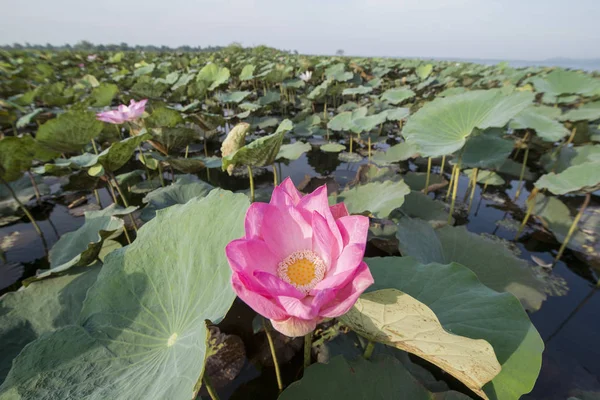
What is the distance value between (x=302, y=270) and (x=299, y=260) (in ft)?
0.13

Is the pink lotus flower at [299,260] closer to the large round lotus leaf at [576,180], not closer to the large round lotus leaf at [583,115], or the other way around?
the large round lotus leaf at [576,180]

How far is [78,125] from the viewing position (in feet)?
8.34

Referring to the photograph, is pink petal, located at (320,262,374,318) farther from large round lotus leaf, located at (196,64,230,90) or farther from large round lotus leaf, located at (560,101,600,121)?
large round lotus leaf, located at (196,64,230,90)

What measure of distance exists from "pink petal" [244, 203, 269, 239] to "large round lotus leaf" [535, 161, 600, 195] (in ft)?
7.77

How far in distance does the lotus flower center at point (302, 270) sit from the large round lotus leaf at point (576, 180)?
223cm

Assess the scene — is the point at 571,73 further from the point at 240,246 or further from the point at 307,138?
the point at 240,246

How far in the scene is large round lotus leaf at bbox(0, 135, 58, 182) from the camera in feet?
7.34

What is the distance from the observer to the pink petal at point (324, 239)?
2.38 ft

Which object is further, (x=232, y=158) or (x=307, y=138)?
(x=307, y=138)

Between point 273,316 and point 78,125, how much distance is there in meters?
2.89

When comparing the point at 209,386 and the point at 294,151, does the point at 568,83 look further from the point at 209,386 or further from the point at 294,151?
the point at 209,386

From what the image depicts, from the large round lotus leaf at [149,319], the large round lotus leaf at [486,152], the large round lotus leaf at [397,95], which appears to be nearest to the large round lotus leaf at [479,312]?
the large round lotus leaf at [149,319]

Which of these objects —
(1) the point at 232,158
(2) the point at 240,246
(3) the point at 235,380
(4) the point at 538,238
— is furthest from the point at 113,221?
(4) the point at 538,238

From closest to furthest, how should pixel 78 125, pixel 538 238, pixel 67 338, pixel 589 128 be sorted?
1. pixel 67 338
2. pixel 78 125
3. pixel 538 238
4. pixel 589 128
